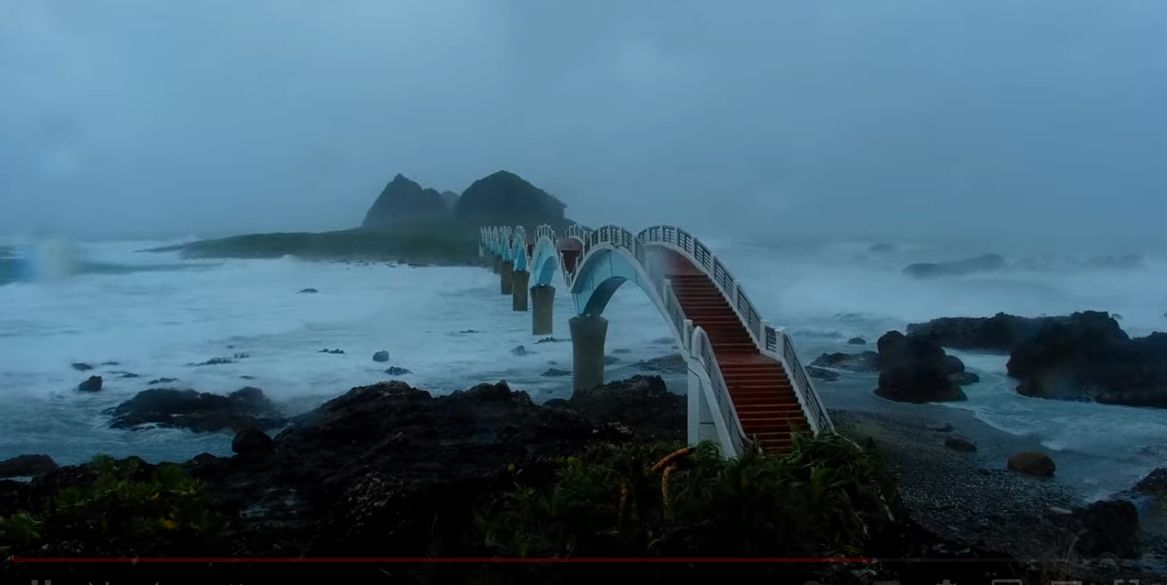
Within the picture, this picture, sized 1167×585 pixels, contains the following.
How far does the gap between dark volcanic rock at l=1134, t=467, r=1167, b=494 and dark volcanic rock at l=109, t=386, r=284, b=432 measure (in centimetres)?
2180

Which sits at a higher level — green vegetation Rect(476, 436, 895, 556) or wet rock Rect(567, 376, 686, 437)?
green vegetation Rect(476, 436, 895, 556)

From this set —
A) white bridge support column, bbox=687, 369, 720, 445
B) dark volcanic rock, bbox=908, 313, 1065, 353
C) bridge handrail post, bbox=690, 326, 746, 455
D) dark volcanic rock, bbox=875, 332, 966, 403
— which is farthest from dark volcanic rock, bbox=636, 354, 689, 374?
white bridge support column, bbox=687, 369, 720, 445

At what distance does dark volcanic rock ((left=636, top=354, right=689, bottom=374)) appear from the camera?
35594 millimetres

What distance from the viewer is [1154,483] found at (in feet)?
63.7

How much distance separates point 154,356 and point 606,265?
2151 cm

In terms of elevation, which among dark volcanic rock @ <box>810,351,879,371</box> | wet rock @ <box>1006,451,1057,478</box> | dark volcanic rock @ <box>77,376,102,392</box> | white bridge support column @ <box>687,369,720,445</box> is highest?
white bridge support column @ <box>687,369,720,445</box>

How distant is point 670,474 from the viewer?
10055mm

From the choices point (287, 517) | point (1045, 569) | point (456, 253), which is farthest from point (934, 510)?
point (456, 253)

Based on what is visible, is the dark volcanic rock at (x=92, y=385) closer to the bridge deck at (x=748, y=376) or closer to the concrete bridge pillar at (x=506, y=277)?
the bridge deck at (x=748, y=376)

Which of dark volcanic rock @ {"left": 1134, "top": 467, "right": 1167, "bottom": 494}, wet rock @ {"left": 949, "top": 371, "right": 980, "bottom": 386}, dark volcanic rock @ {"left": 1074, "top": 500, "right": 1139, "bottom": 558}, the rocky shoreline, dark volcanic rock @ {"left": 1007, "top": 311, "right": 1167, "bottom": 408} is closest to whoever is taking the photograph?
the rocky shoreline

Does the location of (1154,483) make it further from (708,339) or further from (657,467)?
(657,467)

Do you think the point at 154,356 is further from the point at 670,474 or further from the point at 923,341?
the point at 670,474

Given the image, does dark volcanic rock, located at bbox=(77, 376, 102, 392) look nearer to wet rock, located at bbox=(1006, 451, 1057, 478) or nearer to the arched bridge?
the arched bridge

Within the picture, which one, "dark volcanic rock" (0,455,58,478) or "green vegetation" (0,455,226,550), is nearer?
"green vegetation" (0,455,226,550)
